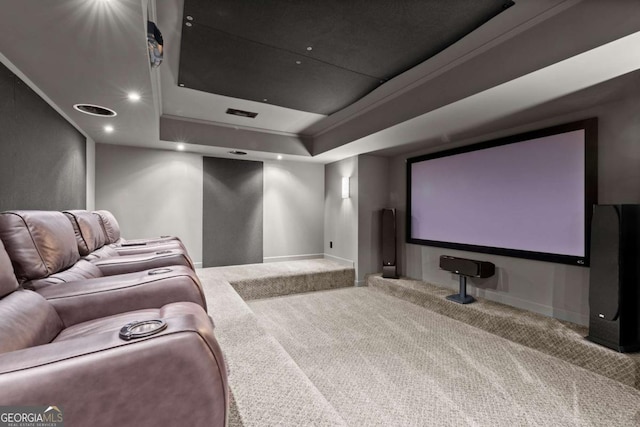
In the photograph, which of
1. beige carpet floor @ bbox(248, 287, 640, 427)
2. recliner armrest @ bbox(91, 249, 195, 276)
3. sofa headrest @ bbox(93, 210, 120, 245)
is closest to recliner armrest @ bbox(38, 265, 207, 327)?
recliner armrest @ bbox(91, 249, 195, 276)

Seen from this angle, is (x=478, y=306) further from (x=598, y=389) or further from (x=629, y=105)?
(x=629, y=105)

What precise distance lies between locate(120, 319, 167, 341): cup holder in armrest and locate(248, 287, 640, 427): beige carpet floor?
873mm

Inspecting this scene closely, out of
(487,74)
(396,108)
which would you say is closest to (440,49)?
(487,74)

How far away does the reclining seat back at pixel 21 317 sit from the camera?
0.91 metres

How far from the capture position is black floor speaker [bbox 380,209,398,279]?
4508 mm

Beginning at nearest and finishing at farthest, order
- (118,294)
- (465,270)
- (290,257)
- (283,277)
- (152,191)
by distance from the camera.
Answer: (118,294)
(465,270)
(283,277)
(152,191)
(290,257)

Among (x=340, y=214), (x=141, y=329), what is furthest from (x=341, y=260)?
(x=141, y=329)

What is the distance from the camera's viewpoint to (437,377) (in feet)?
7.09

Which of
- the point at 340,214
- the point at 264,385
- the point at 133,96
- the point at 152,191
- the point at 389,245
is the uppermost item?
the point at 133,96

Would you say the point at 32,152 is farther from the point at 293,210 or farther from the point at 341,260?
the point at 341,260

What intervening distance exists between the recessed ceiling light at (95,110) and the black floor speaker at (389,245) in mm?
3683

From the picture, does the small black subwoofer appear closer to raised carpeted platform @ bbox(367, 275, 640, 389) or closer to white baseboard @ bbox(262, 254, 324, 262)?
raised carpeted platform @ bbox(367, 275, 640, 389)

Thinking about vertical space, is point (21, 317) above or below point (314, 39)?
below

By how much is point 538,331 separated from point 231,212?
4.35 metres
